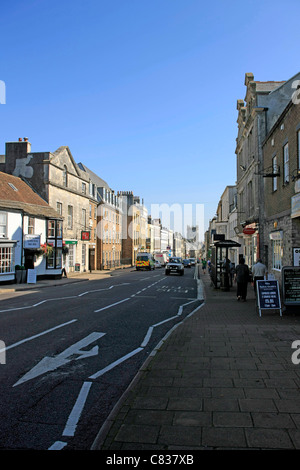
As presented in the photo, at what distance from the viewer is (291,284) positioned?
442 inches

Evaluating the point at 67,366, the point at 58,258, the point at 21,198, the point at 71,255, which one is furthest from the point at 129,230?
the point at 67,366

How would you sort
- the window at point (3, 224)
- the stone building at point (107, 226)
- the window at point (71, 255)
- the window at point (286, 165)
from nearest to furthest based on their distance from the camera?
the window at point (286, 165)
the window at point (3, 224)
the window at point (71, 255)
the stone building at point (107, 226)

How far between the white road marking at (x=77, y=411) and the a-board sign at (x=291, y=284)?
7.78 meters

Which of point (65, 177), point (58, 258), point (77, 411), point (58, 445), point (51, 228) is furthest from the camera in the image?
point (65, 177)

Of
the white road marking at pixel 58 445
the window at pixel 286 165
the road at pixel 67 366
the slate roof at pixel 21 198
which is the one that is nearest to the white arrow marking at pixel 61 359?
the road at pixel 67 366

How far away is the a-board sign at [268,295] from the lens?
11391mm

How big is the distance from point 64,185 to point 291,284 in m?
28.2

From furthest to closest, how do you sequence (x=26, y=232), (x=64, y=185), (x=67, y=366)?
(x=64, y=185), (x=26, y=232), (x=67, y=366)

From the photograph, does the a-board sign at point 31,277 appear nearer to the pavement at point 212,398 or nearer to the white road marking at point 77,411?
the pavement at point 212,398

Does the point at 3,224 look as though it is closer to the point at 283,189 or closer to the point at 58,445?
the point at 283,189

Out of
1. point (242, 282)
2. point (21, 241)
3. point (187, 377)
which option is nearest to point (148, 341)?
point (187, 377)

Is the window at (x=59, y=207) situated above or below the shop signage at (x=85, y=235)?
above

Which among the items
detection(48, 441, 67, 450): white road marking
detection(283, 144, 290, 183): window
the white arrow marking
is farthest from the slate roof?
detection(48, 441, 67, 450): white road marking

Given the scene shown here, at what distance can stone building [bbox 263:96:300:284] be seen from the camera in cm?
1341
